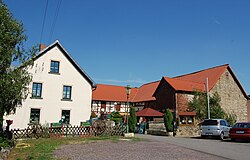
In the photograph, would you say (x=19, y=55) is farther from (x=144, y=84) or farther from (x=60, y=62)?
(x=144, y=84)

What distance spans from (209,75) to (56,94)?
78.8 feet

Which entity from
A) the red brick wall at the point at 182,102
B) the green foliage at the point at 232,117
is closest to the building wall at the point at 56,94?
the red brick wall at the point at 182,102

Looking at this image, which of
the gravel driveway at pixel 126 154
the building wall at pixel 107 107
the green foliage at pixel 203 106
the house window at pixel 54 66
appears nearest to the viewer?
the gravel driveway at pixel 126 154

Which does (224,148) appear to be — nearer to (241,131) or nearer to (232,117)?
(241,131)

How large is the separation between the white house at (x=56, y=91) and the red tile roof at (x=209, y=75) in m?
18.3

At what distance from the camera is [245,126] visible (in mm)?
18297

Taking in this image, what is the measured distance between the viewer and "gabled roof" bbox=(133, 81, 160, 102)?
40.0 meters

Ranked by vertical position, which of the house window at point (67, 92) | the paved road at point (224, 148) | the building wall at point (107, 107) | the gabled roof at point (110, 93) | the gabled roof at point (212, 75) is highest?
the gabled roof at point (212, 75)

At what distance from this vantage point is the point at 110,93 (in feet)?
142

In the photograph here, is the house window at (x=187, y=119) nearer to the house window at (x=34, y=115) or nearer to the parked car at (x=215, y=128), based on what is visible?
the parked car at (x=215, y=128)

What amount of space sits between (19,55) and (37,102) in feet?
31.8

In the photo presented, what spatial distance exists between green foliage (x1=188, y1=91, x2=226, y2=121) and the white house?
46.2 ft

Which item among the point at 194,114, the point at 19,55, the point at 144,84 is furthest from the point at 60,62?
the point at 144,84

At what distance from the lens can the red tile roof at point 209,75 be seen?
115 feet
